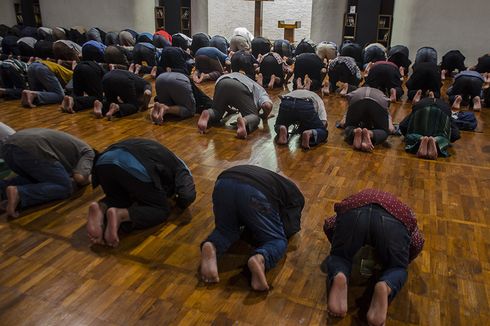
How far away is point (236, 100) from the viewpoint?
4.72 m

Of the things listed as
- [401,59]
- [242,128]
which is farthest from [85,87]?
[401,59]

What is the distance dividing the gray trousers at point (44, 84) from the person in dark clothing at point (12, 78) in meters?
0.38

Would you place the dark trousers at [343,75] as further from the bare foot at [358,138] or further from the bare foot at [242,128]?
the bare foot at [242,128]

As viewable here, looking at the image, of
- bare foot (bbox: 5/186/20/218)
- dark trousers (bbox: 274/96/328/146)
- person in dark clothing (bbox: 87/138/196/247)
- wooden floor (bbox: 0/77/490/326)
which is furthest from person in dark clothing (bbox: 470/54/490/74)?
bare foot (bbox: 5/186/20/218)

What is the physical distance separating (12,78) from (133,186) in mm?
4559

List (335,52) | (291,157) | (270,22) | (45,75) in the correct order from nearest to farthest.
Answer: (291,157) < (45,75) < (335,52) < (270,22)

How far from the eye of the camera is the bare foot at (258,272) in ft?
7.13

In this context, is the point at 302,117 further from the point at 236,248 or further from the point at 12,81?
the point at 12,81

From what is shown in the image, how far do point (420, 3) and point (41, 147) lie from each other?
8.46 m

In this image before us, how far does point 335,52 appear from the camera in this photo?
8.69 m

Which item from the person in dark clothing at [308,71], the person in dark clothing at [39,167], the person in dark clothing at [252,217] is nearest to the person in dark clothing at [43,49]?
the person in dark clothing at [308,71]

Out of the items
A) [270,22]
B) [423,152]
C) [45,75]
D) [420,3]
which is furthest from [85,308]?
[270,22]

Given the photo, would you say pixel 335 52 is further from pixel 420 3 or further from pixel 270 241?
pixel 270 241

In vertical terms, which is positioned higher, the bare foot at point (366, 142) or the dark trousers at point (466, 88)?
the dark trousers at point (466, 88)
